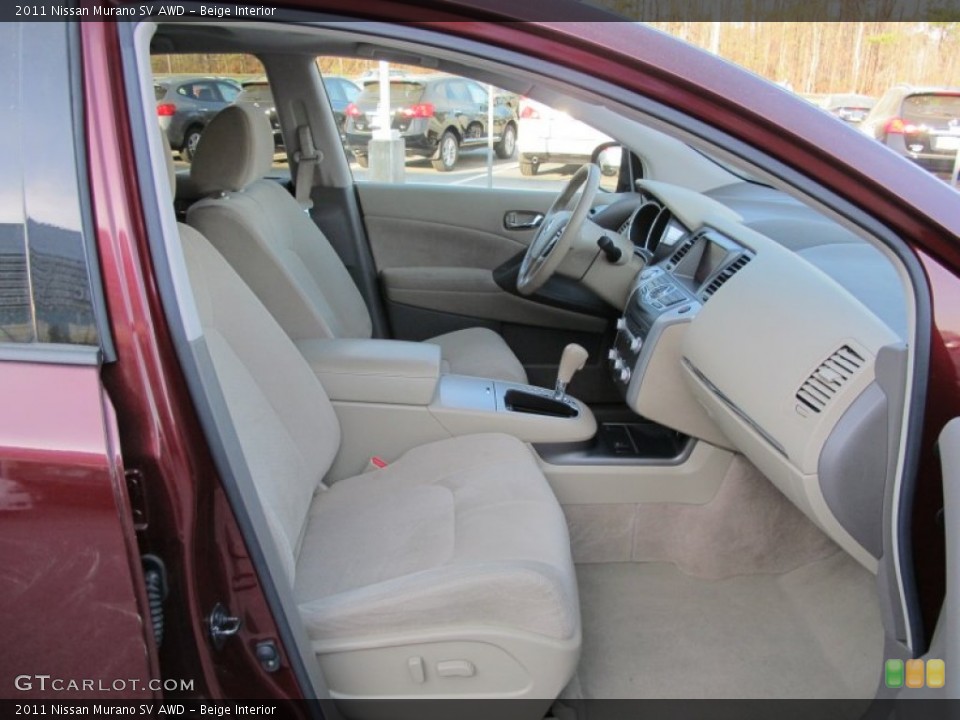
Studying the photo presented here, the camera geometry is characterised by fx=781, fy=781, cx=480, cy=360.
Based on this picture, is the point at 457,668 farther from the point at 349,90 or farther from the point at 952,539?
the point at 349,90

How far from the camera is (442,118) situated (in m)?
6.04

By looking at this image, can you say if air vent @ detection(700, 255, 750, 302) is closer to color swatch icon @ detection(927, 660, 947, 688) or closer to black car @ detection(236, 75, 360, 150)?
color swatch icon @ detection(927, 660, 947, 688)

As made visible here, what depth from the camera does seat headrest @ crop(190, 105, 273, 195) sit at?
2.12 metres

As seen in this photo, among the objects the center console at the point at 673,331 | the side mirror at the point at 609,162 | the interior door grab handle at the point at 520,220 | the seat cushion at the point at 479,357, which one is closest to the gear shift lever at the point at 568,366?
the center console at the point at 673,331

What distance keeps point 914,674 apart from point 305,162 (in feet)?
8.86

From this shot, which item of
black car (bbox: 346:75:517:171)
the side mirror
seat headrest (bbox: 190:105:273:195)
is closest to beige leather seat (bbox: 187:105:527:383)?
seat headrest (bbox: 190:105:273:195)

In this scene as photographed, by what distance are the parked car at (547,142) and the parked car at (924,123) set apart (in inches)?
108

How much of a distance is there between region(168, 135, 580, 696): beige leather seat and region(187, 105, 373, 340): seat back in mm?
532

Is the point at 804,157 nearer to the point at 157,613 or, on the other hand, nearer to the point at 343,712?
the point at 157,613

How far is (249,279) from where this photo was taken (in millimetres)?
2246

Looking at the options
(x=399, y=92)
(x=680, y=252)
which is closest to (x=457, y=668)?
(x=680, y=252)

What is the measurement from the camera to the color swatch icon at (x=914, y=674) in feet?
3.41

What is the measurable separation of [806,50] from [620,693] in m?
9.88

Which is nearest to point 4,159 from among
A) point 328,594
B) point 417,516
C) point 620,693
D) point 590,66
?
point 590,66
